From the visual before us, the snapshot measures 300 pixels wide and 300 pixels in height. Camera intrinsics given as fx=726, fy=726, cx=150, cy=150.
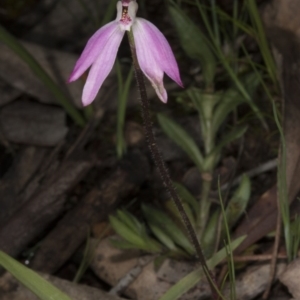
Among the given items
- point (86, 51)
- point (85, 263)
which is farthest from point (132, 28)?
point (85, 263)

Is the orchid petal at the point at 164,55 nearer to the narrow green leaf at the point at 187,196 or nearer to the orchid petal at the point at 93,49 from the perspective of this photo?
the orchid petal at the point at 93,49

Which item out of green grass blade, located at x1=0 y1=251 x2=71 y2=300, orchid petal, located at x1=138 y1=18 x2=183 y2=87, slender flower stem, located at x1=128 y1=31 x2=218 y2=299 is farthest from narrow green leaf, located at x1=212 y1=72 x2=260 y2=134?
orchid petal, located at x1=138 y1=18 x2=183 y2=87

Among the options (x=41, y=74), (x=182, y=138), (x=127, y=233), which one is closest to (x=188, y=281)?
(x=127, y=233)

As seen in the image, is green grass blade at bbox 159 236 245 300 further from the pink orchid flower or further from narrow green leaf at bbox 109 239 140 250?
the pink orchid flower

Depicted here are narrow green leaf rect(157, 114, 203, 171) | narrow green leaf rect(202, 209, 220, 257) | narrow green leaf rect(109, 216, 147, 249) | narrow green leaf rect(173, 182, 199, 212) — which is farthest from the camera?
narrow green leaf rect(157, 114, 203, 171)

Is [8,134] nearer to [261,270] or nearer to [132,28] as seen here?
[261,270]

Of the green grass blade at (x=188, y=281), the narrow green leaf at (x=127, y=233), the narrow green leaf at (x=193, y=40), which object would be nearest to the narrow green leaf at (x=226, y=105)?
the narrow green leaf at (x=193, y=40)
